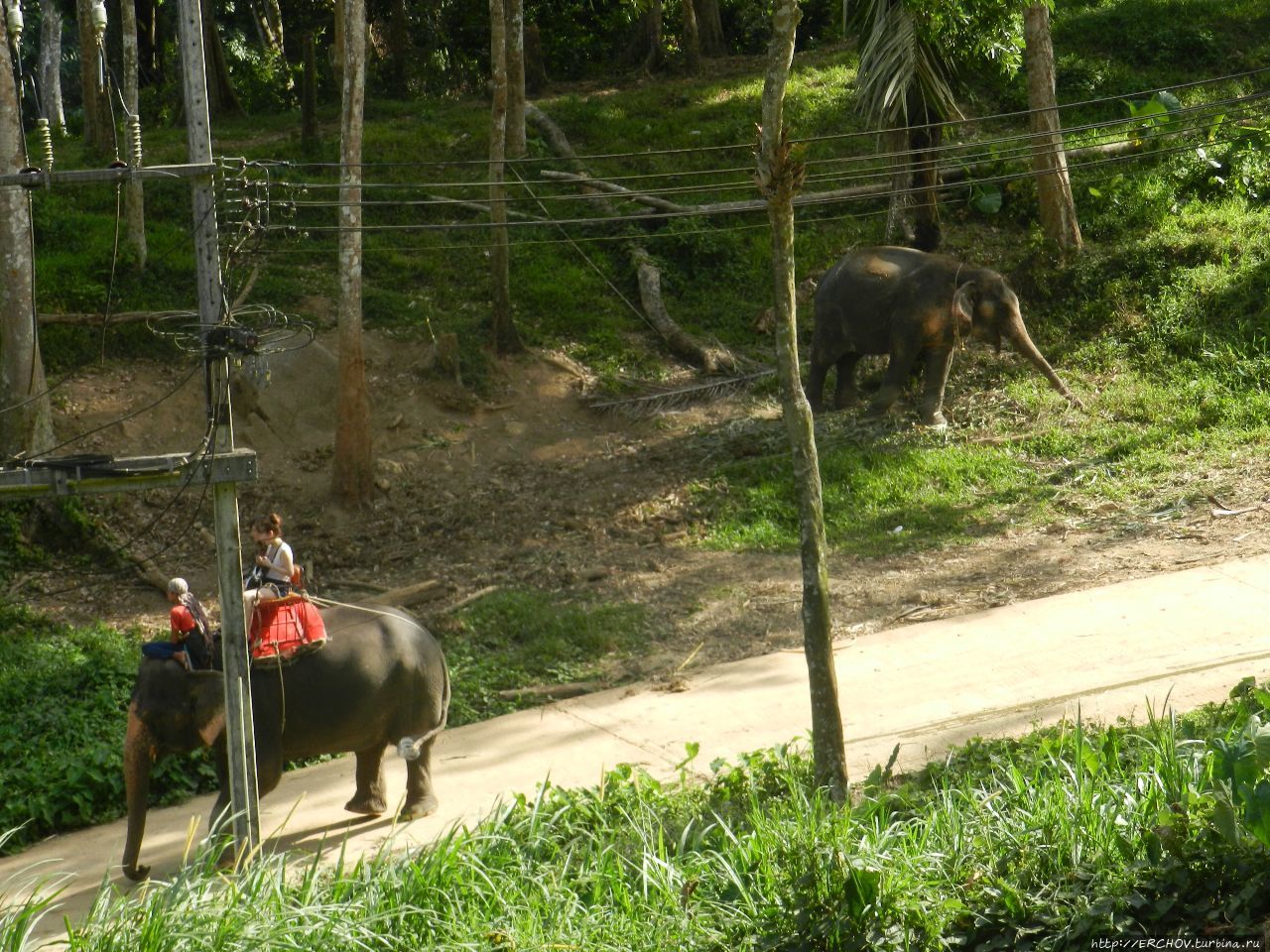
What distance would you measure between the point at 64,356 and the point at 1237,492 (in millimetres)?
12621

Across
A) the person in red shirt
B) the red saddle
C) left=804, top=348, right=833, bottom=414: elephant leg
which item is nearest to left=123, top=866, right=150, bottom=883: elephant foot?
the person in red shirt

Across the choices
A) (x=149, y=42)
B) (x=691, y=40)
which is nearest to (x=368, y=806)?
(x=691, y=40)

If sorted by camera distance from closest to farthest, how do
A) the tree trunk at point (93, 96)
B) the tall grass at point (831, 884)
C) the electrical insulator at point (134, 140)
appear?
the tall grass at point (831, 884) → the electrical insulator at point (134, 140) → the tree trunk at point (93, 96)

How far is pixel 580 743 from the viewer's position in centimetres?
938

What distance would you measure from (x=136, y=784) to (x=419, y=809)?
1.64 meters

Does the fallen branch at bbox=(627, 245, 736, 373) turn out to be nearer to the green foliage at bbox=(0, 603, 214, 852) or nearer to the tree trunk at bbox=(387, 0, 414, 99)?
the green foliage at bbox=(0, 603, 214, 852)

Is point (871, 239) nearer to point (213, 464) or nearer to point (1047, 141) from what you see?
point (1047, 141)

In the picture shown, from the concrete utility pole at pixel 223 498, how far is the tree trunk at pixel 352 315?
607 centimetres

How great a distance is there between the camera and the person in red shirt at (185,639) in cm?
806

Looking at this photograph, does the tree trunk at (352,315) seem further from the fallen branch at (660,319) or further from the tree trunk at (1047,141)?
the tree trunk at (1047,141)

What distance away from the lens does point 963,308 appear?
15727mm

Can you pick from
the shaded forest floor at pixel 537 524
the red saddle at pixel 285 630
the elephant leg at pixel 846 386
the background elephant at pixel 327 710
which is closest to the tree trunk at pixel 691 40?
the shaded forest floor at pixel 537 524

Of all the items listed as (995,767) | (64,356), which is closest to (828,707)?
(995,767)

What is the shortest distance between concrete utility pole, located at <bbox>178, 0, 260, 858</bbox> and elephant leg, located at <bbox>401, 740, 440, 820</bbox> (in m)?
1.04
